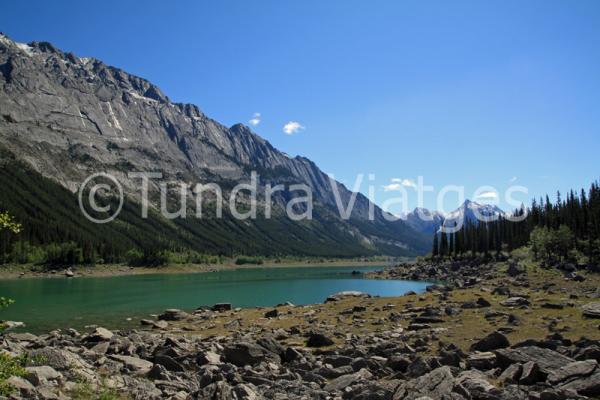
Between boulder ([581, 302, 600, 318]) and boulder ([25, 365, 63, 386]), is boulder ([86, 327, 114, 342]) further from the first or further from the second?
boulder ([581, 302, 600, 318])

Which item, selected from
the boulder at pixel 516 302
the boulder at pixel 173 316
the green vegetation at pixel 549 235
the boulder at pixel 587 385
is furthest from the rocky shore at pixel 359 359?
the green vegetation at pixel 549 235

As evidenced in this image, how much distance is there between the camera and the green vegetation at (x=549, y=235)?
105438 mm

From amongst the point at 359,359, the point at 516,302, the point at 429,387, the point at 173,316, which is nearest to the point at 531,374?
the point at 429,387

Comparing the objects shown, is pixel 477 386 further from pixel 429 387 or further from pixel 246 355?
pixel 246 355

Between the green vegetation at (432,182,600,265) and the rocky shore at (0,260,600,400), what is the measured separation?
7248 centimetres

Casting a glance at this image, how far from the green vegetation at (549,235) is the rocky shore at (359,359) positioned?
238 feet

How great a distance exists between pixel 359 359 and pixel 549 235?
348 feet

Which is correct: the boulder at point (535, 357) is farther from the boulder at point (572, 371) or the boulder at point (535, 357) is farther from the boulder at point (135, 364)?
the boulder at point (135, 364)

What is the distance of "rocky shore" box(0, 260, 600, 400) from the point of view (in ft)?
56.3

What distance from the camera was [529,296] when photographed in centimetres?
4481

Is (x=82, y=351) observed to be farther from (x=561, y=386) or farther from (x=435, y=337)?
(x=561, y=386)

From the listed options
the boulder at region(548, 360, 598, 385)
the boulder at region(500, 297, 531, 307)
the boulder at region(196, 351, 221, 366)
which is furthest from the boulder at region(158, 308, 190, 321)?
the boulder at region(548, 360, 598, 385)

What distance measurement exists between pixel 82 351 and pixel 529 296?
1638 inches

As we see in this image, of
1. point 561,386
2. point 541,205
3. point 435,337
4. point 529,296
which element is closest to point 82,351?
point 435,337
